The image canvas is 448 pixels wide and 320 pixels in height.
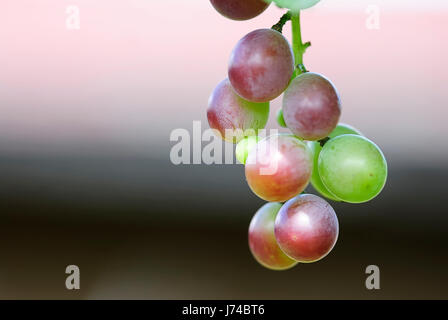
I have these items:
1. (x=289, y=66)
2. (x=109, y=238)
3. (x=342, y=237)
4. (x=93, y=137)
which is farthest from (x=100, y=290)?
(x=289, y=66)

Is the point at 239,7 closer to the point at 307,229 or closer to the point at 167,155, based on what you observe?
the point at 307,229

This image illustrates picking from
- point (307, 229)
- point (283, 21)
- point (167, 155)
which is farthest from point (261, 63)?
point (167, 155)

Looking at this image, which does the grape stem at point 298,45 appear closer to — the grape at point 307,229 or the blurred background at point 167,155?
the grape at point 307,229

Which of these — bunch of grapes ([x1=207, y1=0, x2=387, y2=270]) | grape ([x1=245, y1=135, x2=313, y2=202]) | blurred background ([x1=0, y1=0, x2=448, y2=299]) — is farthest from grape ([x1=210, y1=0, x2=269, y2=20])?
blurred background ([x1=0, y1=0, x2=448, y2=299])

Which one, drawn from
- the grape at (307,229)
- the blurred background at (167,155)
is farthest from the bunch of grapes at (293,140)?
the blurred background at (167,155)

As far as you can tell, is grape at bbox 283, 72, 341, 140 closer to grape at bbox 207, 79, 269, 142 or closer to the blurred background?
grape at bbox 207, 79, 269, 142

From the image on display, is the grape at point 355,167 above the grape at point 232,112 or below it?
below
